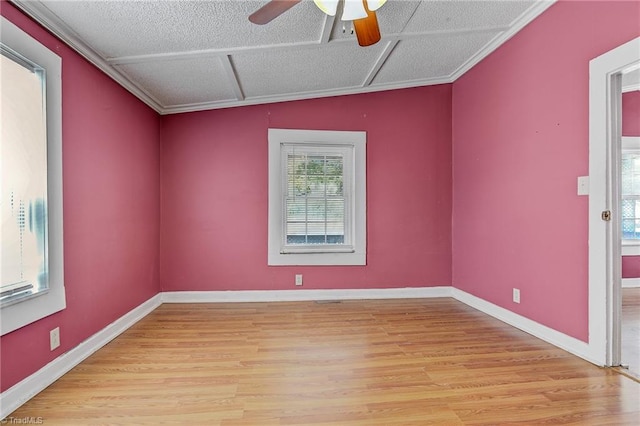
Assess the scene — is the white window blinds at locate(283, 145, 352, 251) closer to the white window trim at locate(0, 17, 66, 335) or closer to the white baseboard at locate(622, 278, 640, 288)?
the white window trim at locate(0, 17, 66, 335)

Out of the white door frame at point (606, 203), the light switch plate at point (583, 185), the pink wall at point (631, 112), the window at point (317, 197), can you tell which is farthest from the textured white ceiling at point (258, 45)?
the pink wall at point (631, 112)

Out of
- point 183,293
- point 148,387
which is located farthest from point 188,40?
point 183,293

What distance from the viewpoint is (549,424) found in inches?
63.1

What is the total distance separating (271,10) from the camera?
178cm

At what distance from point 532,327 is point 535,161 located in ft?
4.66

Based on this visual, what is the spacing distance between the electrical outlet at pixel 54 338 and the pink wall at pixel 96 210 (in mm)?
32

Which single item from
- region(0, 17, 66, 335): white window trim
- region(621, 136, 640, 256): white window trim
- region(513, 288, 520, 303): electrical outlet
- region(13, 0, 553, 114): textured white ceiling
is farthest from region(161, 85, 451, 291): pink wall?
region(621, 136, 640, 256): white window trim

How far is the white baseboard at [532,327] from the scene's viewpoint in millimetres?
2314

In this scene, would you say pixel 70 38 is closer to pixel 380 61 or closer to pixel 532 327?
pixel 380 61

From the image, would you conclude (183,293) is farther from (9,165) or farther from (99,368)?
(9,165)

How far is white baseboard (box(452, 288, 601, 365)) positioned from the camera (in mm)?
2314

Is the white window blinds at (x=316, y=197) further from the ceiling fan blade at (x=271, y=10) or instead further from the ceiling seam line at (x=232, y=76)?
the ceiling fan blade at (x=271, y=10)

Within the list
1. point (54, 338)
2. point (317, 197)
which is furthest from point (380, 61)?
point (54, 338)

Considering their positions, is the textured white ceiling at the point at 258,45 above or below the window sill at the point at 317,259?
above
